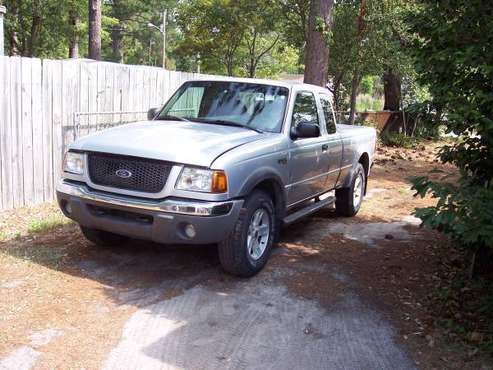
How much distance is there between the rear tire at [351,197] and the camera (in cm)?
808

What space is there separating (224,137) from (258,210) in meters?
0.78

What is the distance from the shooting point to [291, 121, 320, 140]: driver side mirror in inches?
228

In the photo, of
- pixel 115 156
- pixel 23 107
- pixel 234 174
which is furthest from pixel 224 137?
pixel 23 107

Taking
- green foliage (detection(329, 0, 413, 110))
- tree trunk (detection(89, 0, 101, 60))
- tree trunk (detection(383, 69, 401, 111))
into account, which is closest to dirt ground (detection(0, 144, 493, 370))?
green foliage (detection(329, 0, 413, 110))

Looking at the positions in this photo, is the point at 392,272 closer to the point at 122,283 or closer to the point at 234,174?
the point at 234,174

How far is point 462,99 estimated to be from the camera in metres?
4.33

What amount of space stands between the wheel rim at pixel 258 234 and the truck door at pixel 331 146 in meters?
1.73

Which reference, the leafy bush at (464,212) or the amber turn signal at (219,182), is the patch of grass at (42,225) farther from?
the leafy bush at (464,212)

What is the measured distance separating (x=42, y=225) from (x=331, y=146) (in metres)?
3.70

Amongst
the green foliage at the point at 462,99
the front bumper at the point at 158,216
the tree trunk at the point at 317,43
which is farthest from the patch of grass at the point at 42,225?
the tree trunk at the point at 317,43

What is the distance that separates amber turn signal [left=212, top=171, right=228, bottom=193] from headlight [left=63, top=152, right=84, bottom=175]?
136 centimetres

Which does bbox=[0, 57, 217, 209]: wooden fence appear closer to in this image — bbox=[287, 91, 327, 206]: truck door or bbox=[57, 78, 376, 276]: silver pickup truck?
bbox=[57, 78, 376, 276]: silver pickup truck

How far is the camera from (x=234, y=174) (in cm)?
486

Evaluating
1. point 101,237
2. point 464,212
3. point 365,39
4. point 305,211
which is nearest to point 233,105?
point 305,211
